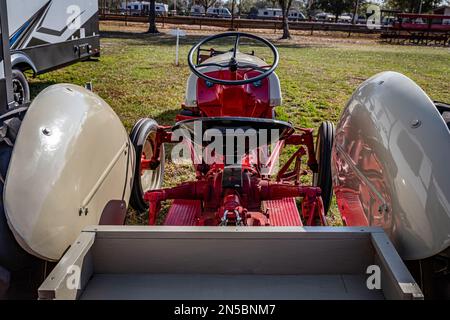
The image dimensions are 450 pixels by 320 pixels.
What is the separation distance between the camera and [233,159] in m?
2.39

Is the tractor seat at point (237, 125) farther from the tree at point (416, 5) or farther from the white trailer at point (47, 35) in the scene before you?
the tree at point (416, 5)

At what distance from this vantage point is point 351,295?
1.54 m

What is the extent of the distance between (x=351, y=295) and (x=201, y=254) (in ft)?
1.81

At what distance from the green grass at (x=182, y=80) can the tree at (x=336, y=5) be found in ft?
92.1

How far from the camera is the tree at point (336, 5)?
4100 cm

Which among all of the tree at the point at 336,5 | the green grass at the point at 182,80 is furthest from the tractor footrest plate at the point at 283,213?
the tree at the point at 336,5

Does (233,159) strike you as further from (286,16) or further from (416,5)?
(416,5)

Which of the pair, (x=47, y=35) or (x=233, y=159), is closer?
(x=233, y=159)

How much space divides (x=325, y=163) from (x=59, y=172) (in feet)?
6.63

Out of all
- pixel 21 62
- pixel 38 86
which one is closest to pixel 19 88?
pixel 21 62

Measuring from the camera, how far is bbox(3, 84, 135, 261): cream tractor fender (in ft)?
4.79

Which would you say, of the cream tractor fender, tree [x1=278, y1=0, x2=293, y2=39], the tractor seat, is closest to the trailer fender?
the cream tractor fender
